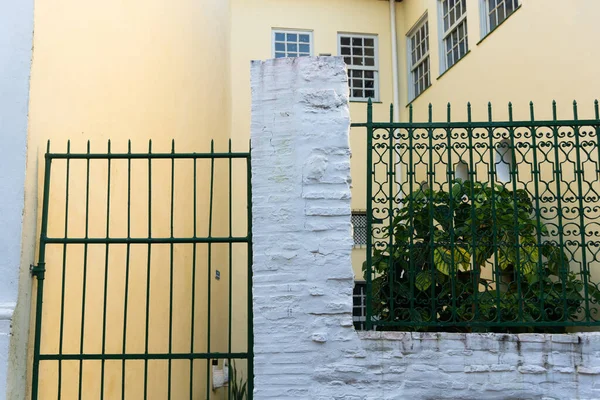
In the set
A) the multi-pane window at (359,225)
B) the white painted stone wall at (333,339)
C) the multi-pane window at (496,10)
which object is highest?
the multi-pane window at (496,10)

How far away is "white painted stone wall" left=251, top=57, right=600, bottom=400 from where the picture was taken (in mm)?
3770

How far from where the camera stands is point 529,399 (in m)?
3.77

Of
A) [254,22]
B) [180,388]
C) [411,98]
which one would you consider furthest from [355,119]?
[180,388]


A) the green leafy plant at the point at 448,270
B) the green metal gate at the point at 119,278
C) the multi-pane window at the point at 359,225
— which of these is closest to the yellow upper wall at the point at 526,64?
the multi-pane window at the point at 359,225

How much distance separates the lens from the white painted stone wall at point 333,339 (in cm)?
377

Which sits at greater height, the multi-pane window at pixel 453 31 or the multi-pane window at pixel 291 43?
the multi-pane window at pixel 291 43

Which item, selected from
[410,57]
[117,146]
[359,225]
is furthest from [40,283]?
[410,57]

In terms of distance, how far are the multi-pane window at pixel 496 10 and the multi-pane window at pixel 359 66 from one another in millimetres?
3469

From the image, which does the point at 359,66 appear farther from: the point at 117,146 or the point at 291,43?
the point at 117,146

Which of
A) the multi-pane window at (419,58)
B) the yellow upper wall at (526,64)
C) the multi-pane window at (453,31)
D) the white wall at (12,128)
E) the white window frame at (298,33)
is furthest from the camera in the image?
the white window frame at (298,33)

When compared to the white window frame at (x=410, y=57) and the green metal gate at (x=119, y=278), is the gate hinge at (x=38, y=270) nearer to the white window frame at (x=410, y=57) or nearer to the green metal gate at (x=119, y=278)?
the green metal gate at (x=119, y=278)

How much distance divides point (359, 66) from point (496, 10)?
12.5 ft

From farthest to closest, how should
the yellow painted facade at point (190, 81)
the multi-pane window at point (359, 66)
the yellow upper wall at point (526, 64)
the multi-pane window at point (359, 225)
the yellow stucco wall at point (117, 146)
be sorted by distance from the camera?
the multi-pane window at point (359, 66) < the multi-pane window at point (359, 225) < the yellow upper wall at point (526, 64) < the yellow painted facade at point (190, 81) < the yellow stucco wall at point (117, 146)

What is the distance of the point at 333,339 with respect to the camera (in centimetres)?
379
